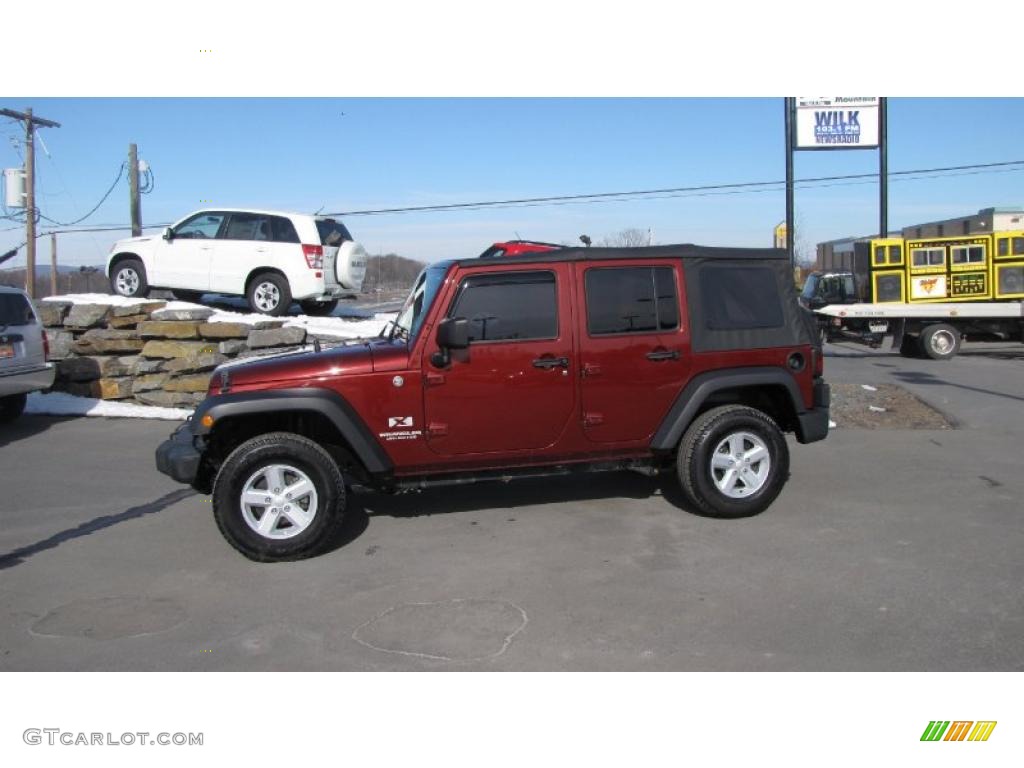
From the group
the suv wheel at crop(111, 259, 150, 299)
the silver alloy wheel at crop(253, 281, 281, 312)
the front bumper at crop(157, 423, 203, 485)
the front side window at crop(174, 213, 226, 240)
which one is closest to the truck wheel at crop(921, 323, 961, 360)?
the silver alloy wheel at crop(253, 281, 281, 312)

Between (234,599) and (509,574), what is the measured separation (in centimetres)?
152

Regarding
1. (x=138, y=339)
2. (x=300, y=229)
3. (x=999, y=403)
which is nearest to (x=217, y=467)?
(x=138, y=339)

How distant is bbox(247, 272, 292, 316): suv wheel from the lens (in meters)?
12.5

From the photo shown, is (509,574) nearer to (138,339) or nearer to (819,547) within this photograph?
(819,547)

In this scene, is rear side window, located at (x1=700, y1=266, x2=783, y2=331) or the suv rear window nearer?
rear side window, located at (x1=700, y1=266, x2=783, y2=331)

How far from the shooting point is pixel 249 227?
41.3 feet

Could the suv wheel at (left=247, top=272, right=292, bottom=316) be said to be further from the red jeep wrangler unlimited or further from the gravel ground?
the gravel ground

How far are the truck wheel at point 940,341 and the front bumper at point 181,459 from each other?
1741 centimetres

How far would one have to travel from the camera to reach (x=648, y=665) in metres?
3.79

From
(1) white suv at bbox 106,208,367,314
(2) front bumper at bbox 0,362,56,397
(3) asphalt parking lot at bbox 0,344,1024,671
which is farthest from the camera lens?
(1) white suv at bbox 106,208,367,314

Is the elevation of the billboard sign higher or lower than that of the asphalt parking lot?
higher

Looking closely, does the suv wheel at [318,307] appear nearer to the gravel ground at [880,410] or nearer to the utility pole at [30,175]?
the gravel ground at [880,410]

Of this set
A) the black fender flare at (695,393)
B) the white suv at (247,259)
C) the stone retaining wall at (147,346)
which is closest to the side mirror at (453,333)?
the black fender flare at (695,393)

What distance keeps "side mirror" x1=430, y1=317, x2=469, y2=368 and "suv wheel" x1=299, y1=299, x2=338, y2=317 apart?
27.6ft
